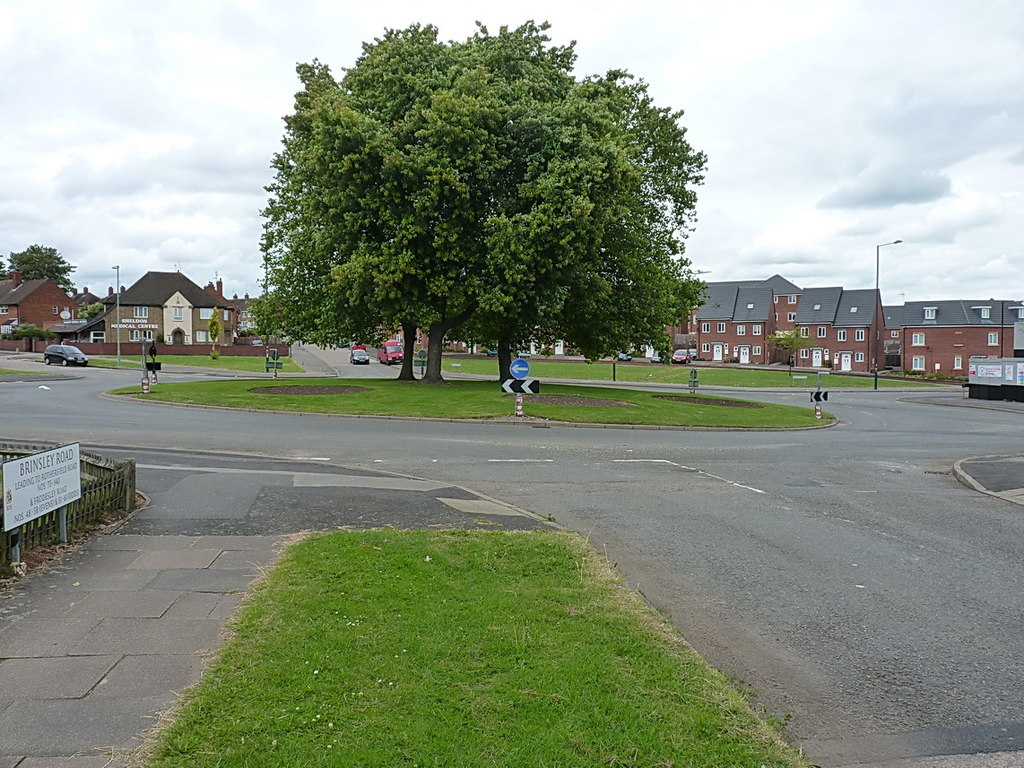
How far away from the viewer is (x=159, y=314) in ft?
297

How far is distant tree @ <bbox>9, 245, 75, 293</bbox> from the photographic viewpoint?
124750mm

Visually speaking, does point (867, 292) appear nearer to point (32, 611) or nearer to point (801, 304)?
point (801, 304)

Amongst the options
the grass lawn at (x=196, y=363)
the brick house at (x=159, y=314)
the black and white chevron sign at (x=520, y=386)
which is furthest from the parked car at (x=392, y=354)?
the black and white chevron sign at (x=520, y=386)

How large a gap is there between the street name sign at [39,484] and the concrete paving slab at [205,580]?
1.34 meters

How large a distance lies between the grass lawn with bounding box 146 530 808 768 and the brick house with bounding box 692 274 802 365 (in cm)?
10176

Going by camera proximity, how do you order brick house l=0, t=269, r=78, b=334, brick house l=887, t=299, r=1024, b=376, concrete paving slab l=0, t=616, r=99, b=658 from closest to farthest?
concrete paving slab l=0, t=616, r=99, b=658 → brick house l=887, t=299, r=1024, b=376 → brick house l=0, t=269, r=78, b=334

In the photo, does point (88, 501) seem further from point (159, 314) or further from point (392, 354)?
point (159, 314)

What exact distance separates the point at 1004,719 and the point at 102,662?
5566 mm

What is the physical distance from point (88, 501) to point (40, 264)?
451ft

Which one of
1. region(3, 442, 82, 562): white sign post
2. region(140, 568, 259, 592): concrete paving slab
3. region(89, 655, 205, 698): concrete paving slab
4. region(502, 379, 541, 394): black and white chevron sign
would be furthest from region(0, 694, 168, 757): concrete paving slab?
region(502, 379, 541, 394): black and white chevron sign

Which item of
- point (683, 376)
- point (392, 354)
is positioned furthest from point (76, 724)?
point (392, 354)

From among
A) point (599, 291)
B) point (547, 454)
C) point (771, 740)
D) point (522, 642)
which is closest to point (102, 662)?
point (522, 642)

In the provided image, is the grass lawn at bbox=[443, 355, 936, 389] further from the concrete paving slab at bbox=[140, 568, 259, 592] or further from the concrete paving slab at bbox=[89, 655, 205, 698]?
the concrete paving slab at bbox=[89, 655, 205, 698]

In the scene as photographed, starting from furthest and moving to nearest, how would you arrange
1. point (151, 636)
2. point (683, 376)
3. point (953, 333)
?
1. point (953, 333)
2. point (683, 376)
3. point (151, 636)
